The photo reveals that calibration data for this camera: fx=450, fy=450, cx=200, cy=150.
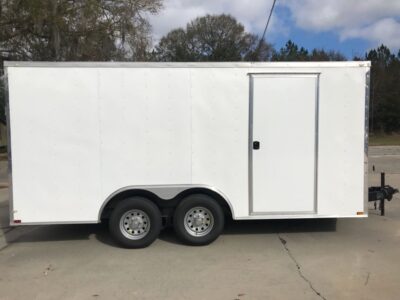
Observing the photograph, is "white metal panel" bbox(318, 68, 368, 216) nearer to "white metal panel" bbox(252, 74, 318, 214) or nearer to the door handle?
"white metal panel" bbox(252, 74, 318, 214)

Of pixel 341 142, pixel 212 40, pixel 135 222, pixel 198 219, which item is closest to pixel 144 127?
pixel 135 222

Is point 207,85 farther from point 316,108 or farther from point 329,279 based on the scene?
point 329,279

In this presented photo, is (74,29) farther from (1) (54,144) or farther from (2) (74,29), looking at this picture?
(1) (54,144)

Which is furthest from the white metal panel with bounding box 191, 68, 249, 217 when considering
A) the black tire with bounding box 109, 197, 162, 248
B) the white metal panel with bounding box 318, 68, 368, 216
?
the white metal panel with bounding box 318, 68, 368, 216

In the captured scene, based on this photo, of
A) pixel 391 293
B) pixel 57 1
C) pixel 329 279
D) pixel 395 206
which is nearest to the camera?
pixel 391 293

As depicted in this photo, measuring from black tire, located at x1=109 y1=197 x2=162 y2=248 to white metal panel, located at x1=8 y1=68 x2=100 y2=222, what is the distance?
1.17 ft

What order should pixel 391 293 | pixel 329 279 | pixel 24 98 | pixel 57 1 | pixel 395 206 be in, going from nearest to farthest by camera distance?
pixel 391 293, pixel 329 279, pixel 24 98, pixel 395 206, pixel 57 1

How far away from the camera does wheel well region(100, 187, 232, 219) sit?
6431 millimetres

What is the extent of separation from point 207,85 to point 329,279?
9.90 ft

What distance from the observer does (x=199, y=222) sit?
21.5ft

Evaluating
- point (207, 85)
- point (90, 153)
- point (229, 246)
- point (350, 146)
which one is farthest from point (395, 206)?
point (90, 153)

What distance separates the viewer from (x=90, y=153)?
6.31 meters

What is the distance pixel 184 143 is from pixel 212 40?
212 ft

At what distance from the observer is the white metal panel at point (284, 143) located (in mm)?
6422
